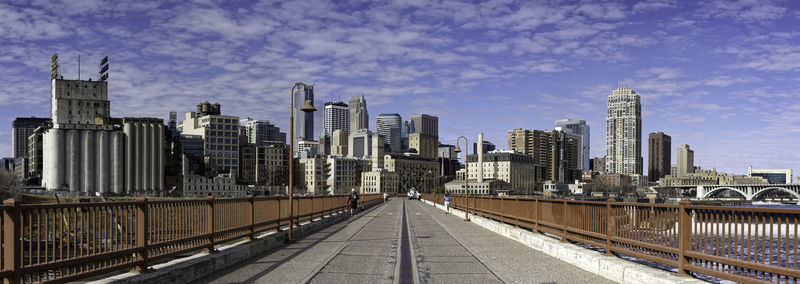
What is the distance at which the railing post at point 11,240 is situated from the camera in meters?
7.57

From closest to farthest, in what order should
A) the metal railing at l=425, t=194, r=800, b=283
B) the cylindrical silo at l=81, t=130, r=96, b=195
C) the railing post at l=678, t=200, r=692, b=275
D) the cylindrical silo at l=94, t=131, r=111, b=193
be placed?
the metal railing at l=425, t=194, r=800, b=283, the railing post at l=678, t=200, r=692, b=275, the cylindrical silo at l=81, t=130, r=96, b=195, the cylindrical silo at l=94, t=131, r=111, b=193

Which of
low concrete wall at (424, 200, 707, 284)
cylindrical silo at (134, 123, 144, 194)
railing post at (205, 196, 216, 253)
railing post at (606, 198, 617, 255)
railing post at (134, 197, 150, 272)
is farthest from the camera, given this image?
cylindrical silo at (134, 123, 144, 194)

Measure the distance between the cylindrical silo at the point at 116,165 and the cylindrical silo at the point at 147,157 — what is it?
547 centimetres

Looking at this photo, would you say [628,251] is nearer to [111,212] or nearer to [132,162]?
[111,212]

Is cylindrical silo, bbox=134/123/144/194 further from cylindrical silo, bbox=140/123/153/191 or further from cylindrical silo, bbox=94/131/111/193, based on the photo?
cylindrical silo, bbox=94/131/111/193

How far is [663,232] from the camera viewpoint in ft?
36.5

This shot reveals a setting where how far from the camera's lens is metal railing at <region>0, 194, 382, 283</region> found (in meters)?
7.72

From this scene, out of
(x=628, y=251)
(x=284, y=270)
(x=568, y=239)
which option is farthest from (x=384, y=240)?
(x=628, y=251)

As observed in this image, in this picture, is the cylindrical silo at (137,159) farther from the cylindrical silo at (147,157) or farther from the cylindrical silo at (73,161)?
the cylindrical silo at (73,161)

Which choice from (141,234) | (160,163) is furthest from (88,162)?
(141,234)

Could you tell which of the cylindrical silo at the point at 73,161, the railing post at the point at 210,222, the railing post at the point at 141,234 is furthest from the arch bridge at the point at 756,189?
the railing post at the point at 141,234

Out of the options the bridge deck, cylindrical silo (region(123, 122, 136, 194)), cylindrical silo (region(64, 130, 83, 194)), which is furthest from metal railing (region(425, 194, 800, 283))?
cylindrical silo (region(123, 122, 136, 194))

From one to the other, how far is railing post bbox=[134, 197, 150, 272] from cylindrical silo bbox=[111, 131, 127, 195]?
15554 centimetres

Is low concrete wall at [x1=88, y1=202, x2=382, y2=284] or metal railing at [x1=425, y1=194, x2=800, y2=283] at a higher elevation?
metal railing at [x1=425, y1=194, x2=800, y2=283]
